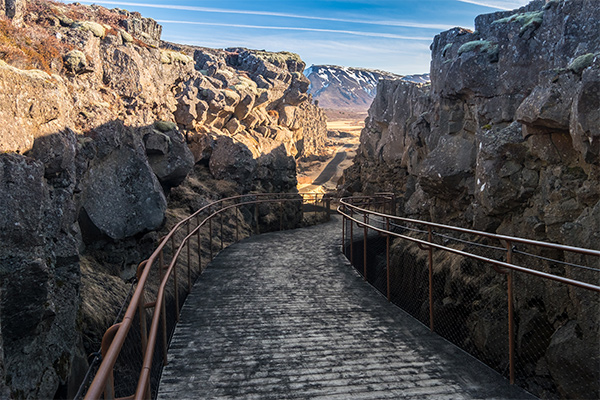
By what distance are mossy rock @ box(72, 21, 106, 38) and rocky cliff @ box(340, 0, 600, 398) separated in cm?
1043

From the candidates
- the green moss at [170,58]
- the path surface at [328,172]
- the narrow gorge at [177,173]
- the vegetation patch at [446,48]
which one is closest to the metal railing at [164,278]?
the narrow gorge at [177,173]

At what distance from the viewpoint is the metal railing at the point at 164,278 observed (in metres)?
2.19

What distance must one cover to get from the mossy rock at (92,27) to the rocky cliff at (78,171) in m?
0.07

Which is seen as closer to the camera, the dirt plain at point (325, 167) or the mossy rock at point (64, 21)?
the mossy rock at point (64, 21)

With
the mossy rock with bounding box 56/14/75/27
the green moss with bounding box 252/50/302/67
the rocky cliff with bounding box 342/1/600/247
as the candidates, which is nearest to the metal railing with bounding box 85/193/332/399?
the rocky cliff with bounding box 342/1/600/247

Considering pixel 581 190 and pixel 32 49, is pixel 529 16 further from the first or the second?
pixel 32 49

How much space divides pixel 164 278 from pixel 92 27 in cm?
973

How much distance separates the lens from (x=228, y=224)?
554 inches

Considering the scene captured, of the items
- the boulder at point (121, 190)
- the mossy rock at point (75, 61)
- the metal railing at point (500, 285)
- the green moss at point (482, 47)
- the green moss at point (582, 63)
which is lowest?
the metal railing at point (500, 285)

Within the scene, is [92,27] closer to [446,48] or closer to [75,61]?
[75,61]

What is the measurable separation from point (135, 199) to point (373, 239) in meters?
7.68

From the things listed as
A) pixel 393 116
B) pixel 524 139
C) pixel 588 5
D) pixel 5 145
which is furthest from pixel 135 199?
pixel 393 116

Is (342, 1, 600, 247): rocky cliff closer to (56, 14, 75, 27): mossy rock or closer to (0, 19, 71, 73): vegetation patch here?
(0, 19, 71, 73): vegetation patch

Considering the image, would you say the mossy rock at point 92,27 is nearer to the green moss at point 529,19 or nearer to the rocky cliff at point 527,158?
the rocky cliff at point 527,158
